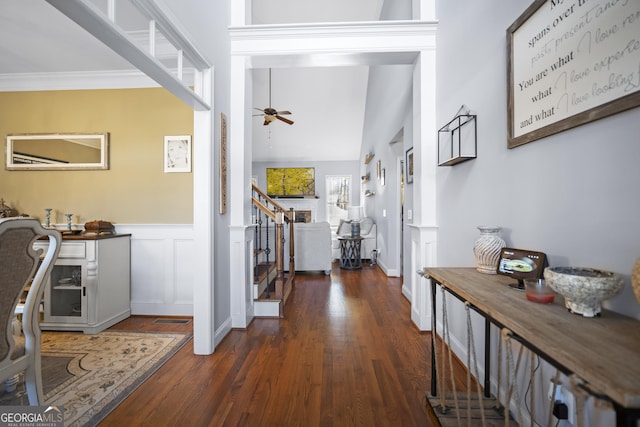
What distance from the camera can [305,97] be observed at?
675 cm

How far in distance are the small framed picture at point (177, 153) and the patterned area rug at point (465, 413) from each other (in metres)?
3.00

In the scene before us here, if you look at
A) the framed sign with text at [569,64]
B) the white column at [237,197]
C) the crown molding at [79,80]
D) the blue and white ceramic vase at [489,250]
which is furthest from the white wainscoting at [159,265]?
the framed sign with text at [569,64]

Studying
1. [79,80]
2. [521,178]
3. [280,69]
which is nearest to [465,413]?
[521,178]

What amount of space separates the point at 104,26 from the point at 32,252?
3.62 feet

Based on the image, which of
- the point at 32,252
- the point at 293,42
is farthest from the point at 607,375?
the point at 293,42

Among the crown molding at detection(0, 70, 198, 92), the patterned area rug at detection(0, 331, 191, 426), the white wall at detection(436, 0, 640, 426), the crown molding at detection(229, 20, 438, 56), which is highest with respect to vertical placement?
the crown molding at detection(229, 20, 438, 56)

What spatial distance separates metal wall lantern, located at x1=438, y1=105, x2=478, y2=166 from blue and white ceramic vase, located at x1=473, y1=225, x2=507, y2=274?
62cm

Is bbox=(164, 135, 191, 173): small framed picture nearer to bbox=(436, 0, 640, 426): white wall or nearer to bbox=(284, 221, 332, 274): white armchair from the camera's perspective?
bbox=(284, 221, 332, 274): white armchair

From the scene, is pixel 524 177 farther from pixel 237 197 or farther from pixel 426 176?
pixel 237 197

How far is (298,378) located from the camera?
1.83 metres

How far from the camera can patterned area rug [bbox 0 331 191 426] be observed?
159 centimetres

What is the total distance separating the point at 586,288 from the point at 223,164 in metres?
2.39

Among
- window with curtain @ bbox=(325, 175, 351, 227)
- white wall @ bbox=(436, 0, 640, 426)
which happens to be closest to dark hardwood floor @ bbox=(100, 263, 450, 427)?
white wall @ bbox=(436, 0, 640, 426)

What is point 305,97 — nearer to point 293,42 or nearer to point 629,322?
point 293,42
